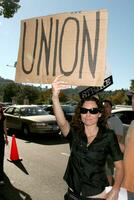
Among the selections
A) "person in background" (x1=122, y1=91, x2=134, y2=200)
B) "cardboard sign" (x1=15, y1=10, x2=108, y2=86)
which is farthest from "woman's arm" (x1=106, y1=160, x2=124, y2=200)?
"cardboard sign" (x1=15, y1=10, x2=108, y2=86)

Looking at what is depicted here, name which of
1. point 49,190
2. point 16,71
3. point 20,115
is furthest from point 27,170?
point 20,115

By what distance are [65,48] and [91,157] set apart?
1.22 m

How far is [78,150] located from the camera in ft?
10.8

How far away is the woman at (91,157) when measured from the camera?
3160 mm

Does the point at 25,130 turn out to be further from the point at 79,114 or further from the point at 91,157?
the point at 91,157

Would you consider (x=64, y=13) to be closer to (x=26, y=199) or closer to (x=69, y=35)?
(x=69, y=35)

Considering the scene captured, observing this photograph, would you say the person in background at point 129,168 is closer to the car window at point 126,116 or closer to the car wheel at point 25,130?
the car window at point 126,116

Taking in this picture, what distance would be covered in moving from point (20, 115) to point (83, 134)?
14.7 metres

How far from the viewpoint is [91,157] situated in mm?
3199

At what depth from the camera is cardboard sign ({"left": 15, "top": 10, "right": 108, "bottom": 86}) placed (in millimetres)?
3600

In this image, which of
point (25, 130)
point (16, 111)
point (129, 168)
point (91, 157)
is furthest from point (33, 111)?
point (91, 157)

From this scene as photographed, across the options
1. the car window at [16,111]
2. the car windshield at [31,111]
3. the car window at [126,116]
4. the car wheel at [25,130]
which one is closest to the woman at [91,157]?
the car window at [126,116]

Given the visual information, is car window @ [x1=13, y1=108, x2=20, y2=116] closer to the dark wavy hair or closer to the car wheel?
the car wheel

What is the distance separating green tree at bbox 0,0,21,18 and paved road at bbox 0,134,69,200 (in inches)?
229
